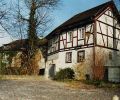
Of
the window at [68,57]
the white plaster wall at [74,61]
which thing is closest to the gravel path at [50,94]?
the white plaster wall at [74,61]

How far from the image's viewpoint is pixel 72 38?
119 feet

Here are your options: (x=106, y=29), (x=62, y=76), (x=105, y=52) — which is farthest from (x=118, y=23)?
(x=62, y=76)

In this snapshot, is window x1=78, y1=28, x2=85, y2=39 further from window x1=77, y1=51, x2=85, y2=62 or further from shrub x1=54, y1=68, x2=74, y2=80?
shrub x1=54, y1=68, x2=74, y2=80

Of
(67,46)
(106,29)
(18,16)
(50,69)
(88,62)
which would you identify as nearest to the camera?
(88,62)

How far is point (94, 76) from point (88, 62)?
98.6 inches

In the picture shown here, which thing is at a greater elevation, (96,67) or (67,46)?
(67,46)

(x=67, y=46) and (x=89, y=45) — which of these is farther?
(x=67, y=46)

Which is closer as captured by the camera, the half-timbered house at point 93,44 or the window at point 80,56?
the half-timbered house at point 93,44

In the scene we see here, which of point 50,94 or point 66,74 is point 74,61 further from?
point 50,94

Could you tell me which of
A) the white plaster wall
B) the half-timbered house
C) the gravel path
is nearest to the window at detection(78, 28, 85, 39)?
the half-timbered house

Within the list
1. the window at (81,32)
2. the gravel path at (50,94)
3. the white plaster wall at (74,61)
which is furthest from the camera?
the window at (81,32)

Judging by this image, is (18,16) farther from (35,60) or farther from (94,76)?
(94,76)

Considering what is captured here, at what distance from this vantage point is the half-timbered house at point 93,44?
30969 millimetres

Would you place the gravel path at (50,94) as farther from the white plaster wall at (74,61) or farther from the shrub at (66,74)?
the shrub at (66,74)
